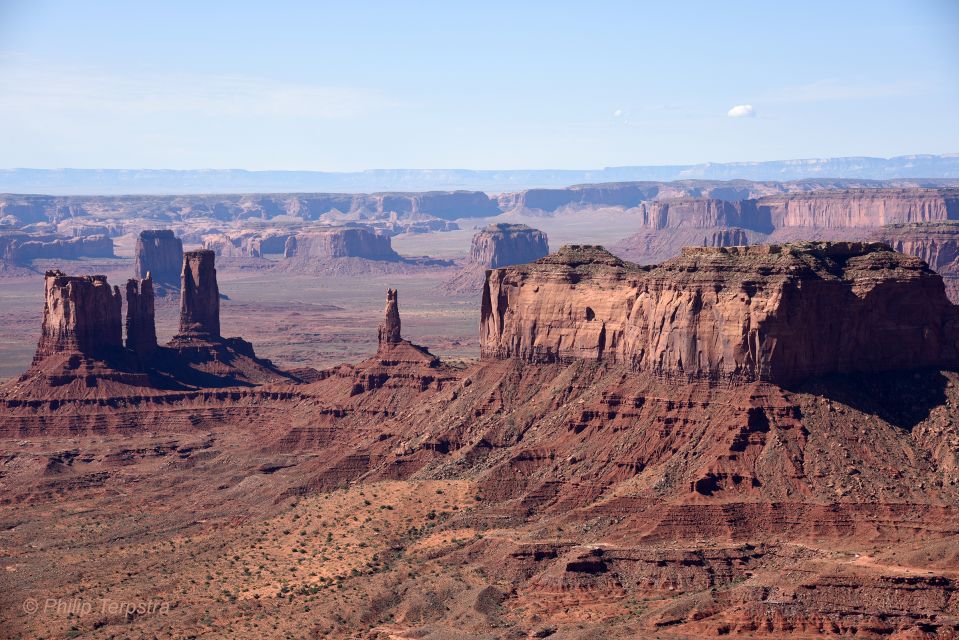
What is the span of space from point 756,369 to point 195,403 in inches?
3004

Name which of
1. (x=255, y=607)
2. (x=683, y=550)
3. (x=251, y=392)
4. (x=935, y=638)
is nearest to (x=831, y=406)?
(x=683, y=550)

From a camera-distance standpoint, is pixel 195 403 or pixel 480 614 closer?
pixel 480 614

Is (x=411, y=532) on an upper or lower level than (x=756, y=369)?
lower

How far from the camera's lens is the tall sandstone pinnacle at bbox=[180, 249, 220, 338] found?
640ft

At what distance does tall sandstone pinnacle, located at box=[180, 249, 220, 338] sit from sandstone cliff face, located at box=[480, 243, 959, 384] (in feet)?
277

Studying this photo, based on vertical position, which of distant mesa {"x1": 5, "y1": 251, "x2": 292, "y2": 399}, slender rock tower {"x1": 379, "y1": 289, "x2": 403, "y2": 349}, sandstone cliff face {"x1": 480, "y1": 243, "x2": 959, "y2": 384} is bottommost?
distant mesa {"x1": 5, "y1": 251, "x2": 292, "y2": 399}

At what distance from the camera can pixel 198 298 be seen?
195500 millimetres

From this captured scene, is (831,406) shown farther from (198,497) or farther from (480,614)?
(198,497)

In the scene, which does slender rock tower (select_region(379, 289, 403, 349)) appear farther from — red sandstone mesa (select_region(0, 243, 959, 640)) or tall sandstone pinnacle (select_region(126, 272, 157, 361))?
tall sandstone pinnacle (select_region(126, 272, 157, 361))

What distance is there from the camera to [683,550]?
316 feet

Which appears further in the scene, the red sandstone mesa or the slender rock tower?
the slender rock tower

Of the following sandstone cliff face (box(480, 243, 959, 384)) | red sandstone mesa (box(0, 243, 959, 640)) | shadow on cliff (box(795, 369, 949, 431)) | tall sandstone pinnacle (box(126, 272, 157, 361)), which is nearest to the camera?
red sandstone mesa (box(0, 243, 959, 640))

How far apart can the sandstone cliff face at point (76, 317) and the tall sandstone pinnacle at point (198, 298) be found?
65.7ft

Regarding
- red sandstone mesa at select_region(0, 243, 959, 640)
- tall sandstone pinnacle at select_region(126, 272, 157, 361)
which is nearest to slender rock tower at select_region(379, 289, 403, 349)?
red sandstone mesa at select_region(0, 243, 959, 640)
